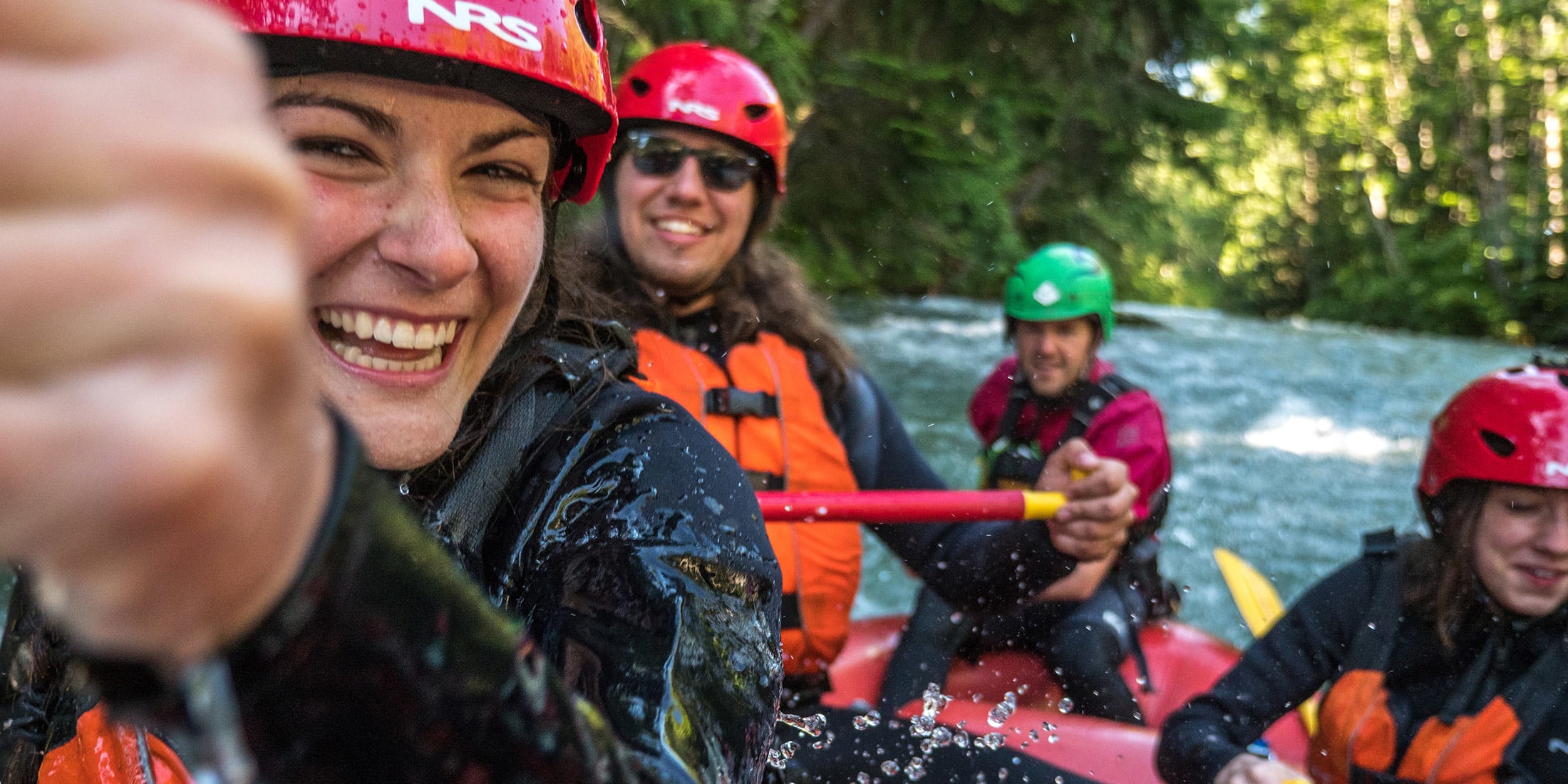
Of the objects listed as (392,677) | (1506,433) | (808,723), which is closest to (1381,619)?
(1506,433)

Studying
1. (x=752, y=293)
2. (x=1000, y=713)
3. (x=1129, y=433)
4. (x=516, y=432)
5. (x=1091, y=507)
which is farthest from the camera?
(x=1129, y=433)

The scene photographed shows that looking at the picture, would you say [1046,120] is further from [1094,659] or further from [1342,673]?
[1342,673]

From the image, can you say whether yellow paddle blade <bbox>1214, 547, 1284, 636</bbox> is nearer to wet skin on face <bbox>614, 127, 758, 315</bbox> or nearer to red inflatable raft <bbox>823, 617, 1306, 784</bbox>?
red inflatable raft <bbox>823, 617, 1306, 784</bbox>

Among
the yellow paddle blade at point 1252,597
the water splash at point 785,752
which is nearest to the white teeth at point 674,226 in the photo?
the water splash at point 785,752

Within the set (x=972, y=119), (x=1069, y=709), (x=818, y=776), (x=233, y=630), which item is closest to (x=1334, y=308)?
(x=972, y=119)

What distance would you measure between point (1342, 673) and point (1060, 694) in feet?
3.68

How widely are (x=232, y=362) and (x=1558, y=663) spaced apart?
3.04 meters

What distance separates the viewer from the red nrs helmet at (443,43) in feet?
3.81

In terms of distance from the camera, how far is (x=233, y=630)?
500 millimetres

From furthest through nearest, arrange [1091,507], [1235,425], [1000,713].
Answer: [1235,425]
[1000,713]
[1091,507]

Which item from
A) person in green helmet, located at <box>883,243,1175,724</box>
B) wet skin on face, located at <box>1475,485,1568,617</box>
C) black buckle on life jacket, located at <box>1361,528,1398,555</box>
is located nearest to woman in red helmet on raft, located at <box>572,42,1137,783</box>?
person in green helmet, located at <box>883,243,1175,724</box>

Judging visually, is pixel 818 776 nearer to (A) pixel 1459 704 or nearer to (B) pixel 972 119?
(A) pixel 1459 704

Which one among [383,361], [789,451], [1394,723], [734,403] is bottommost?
[1394,723]

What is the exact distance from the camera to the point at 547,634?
105 centimetres
